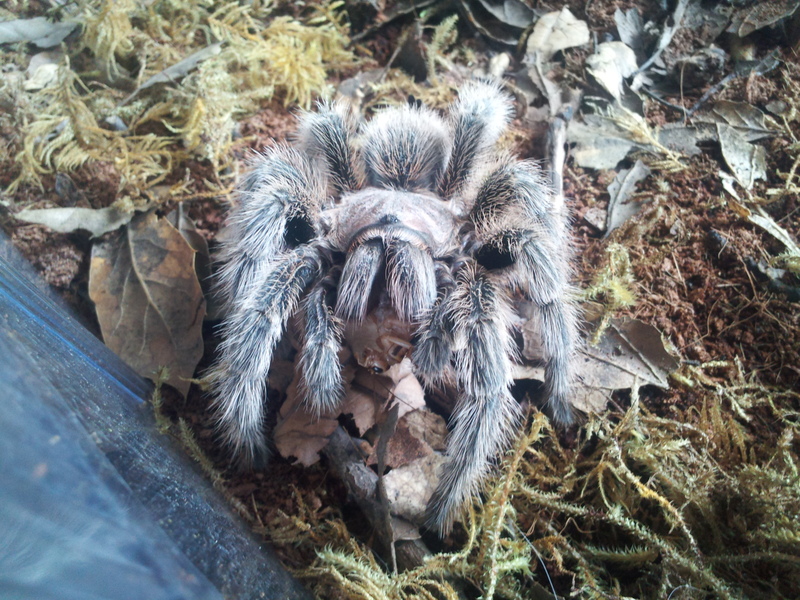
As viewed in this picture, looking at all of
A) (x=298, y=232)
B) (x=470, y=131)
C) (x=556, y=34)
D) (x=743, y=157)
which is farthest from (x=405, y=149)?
(x=743, y=157)

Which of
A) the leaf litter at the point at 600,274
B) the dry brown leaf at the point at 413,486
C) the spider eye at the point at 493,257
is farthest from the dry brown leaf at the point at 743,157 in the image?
the dry brown leaf at the point at 413,486

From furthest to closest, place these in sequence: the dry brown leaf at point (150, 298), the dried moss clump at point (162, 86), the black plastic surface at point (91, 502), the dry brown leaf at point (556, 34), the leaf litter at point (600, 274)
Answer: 1. the dry brown leaf at point (556, 34)
2. the dried moss clump at point (162, 86)
3. the dry brown leaf at point (150, 298)
4. the leaf litter at point (600, 274)
5. the black plastic surface at point (91, 502)

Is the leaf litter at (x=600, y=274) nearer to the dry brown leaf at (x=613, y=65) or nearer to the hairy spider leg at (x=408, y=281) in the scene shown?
the dry brown leaf at (x=613, y=65)

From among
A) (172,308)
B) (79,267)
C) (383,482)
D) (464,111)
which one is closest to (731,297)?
(464,111)

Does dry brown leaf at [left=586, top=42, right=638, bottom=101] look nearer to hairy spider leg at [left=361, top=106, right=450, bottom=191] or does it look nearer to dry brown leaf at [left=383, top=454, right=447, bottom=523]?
hairy spider leg at [left=361, top=106, right=450, bottom=191]

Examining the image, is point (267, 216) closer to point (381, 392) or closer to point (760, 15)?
point (381, 392)

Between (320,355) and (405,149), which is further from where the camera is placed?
(405,149)

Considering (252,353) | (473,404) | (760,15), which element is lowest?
(473,404)
